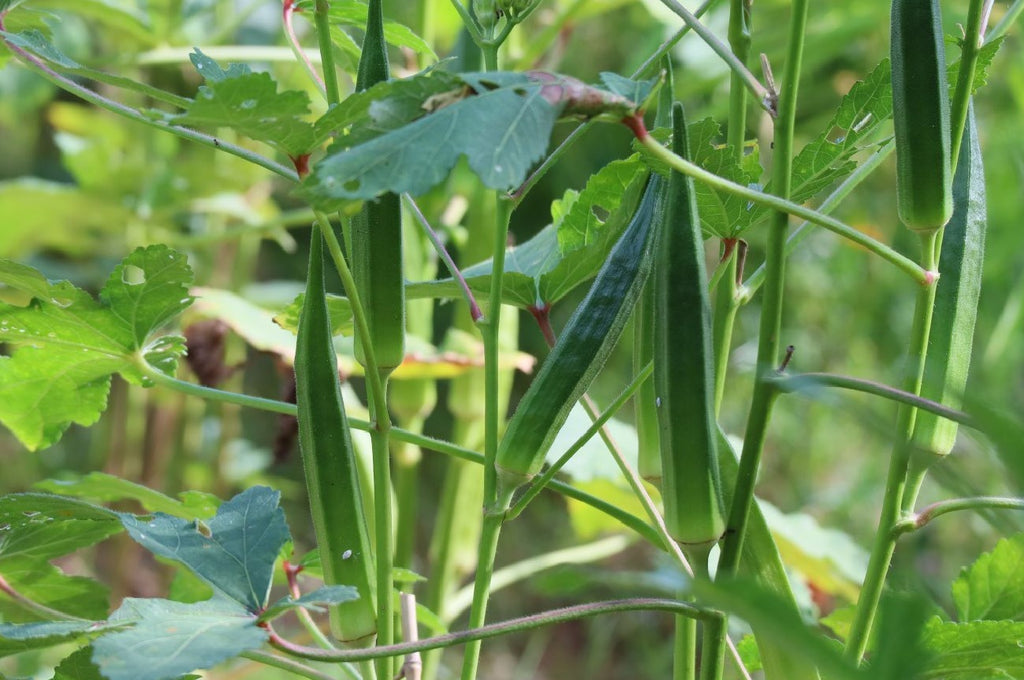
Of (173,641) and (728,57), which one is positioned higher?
(728,57)

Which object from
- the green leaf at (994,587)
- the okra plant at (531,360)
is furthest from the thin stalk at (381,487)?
the green leaf at (994,587)

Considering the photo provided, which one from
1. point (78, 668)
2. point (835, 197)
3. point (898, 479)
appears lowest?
point (78, 668)

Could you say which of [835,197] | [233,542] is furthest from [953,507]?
[233,542]

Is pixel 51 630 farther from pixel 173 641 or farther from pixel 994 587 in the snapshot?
pixel 994 587

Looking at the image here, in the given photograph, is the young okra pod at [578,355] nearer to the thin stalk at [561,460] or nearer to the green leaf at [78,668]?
the thin stalk at [561,460]

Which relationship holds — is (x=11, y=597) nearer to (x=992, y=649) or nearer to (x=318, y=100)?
(x=992, y=649)

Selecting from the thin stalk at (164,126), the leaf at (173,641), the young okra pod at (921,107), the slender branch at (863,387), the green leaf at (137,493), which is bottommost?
the leaf at (173,641)
